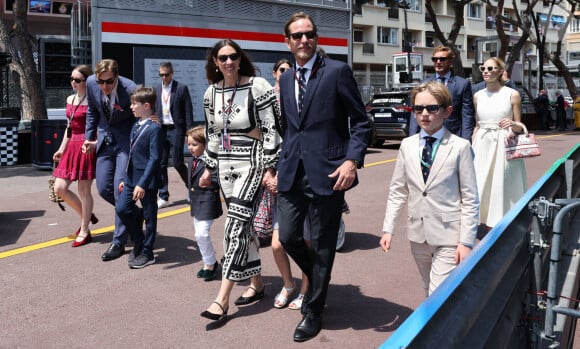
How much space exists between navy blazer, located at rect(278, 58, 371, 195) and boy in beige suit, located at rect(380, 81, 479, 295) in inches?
15.7

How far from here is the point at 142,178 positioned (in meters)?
5.50

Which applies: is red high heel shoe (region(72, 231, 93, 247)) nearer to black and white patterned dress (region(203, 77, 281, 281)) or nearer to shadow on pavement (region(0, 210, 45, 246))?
shadow on pavement (region(0, 210, 45, 246))

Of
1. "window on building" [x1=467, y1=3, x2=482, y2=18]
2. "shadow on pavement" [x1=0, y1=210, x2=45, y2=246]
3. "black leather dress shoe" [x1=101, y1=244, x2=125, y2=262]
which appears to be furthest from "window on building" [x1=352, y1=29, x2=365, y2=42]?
"black leather dress shoe" [x1=101, y1=244, x2=125, y2=262]

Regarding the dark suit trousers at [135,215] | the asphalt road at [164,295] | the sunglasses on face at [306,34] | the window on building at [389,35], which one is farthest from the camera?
the window on building at [389,35]

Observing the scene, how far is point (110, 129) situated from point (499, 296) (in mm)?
4499

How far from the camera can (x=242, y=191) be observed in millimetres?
4348

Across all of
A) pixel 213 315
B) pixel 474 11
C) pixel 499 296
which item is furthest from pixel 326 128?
pixel 474 11

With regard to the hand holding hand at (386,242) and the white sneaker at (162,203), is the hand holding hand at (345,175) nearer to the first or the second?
the hand holding hand at (386,242)

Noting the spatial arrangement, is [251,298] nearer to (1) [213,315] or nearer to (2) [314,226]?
(1) [213,315]

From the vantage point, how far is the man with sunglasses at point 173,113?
885cm

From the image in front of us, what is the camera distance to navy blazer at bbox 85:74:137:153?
19.9ft

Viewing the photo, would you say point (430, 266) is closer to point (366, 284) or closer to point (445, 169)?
point (445, 169)

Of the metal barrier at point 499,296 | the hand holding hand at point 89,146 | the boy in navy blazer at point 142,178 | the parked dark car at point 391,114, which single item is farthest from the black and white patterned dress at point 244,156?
the parked dark car at point 391,114

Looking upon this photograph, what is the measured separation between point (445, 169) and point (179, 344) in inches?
72.7
